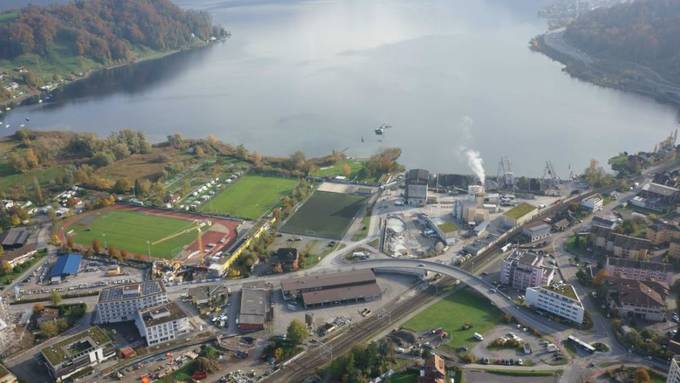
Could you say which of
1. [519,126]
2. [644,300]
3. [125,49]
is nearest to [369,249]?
[644,300]

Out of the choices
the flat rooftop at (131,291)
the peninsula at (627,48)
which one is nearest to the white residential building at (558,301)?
the flat rooftop at (131,291)

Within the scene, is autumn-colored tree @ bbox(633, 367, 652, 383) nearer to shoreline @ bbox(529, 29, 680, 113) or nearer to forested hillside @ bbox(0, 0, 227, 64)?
shoreline @ bbox(529, 29, 680, 113)

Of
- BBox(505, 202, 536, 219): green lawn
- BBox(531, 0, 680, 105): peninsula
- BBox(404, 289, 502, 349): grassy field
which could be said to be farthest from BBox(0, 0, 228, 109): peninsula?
BBox(404, 289, 502, 349): grassy field

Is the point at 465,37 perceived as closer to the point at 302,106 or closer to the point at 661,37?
the point at 661,37

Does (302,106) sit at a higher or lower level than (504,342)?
higher

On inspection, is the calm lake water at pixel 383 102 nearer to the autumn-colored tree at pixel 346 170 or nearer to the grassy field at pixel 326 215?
the autumn-colored tree at pixel 346 170
